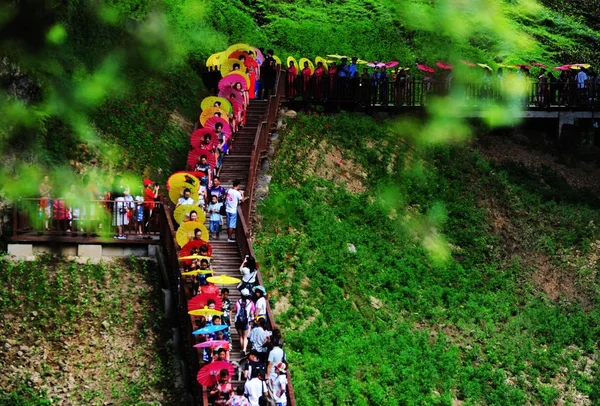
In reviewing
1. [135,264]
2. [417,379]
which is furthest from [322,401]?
[135,264]

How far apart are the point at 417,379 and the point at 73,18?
17.7 metres

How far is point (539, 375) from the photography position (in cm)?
4109

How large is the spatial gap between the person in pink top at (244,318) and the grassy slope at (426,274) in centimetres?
263

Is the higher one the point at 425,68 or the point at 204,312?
the point at 425,68

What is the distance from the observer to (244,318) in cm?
3400

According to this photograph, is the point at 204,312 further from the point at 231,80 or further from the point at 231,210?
the point at 231,80

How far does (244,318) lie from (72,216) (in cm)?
694

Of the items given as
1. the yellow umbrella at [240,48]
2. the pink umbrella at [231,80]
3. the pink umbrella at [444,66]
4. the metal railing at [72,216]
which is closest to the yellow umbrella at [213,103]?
the pink umbrella at [231,80]

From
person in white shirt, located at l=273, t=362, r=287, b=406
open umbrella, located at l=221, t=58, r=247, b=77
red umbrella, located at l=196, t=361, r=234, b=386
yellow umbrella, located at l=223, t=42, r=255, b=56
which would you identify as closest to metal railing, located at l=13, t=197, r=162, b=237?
red umbrella, located at l=196, t=361, r=234, b=386

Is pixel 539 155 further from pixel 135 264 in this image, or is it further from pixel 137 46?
pixel 135 264

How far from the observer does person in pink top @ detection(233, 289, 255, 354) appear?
34.0m

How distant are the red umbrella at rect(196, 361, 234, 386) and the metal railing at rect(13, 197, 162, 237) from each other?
766cm

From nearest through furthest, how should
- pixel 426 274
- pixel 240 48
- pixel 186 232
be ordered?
1. pixel 186 232
2. pixel 426 274
3. pixel 240 48

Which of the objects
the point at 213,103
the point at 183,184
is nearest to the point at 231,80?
the point at 213,103
